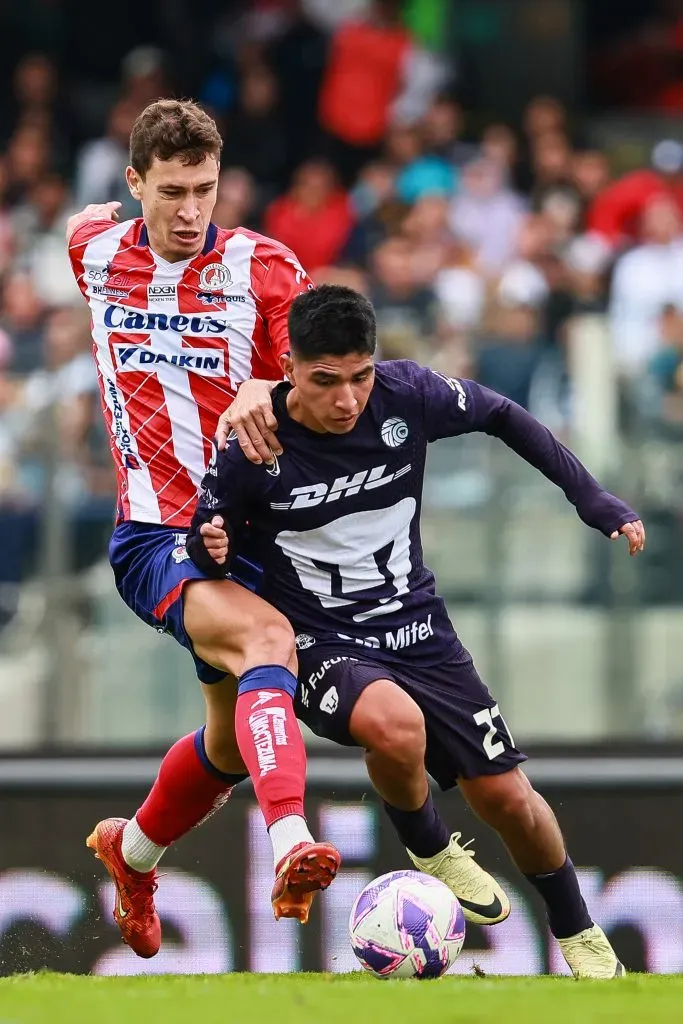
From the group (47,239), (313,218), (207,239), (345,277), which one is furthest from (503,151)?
(207,239)

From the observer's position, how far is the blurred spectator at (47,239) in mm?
11234

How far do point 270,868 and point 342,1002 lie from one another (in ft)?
8.11

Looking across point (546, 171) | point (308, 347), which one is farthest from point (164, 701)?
point (546, 171)

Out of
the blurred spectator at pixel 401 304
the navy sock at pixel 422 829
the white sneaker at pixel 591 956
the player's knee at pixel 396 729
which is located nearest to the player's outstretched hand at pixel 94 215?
the player's knee at pixel 396 729

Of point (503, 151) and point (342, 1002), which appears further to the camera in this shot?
point (503, 151)

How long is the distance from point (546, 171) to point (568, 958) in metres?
8.01

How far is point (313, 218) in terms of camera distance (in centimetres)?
1283

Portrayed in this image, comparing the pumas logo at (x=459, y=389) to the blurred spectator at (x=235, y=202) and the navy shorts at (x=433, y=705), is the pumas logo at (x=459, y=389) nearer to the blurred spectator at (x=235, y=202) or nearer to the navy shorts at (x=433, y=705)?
the navy shorts at (x=433, y=705)

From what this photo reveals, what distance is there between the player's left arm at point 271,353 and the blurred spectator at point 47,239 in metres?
4.46

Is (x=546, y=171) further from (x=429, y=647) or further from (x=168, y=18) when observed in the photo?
(x=429, y=647)

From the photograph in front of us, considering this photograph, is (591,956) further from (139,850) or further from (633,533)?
(139,850)

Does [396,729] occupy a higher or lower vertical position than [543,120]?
lower

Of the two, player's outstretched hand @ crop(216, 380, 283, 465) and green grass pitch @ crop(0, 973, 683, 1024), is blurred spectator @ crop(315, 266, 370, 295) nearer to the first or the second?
player's outstretched hand @ crop(216, 380, 283, 465)

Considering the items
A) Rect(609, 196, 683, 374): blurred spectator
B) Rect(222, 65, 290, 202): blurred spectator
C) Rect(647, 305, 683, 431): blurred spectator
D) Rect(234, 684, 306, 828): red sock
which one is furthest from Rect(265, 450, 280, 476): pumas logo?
Rect(222, 65, 290, 202): blurred spectator
